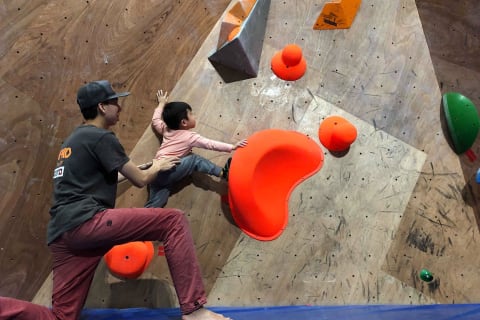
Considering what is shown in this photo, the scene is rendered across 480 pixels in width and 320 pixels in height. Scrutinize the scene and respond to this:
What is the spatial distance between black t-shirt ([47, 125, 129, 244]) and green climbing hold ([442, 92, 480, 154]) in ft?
5.76

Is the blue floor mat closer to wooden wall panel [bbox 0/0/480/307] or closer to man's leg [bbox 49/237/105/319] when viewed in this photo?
wooden wall panel [bbox 0/0/480/307]

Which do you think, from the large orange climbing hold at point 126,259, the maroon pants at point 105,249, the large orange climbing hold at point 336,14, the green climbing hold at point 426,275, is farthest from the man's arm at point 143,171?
the green climbing hold at point 426,275

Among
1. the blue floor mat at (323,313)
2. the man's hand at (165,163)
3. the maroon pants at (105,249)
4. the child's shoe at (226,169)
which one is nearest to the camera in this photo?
the maroon pants at (105,249)

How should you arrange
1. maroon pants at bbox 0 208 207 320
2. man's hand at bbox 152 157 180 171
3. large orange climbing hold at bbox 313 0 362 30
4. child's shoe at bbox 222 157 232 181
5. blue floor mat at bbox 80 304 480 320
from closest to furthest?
maroon pants at bbox 0 208 207 320, man's hand at bbox 152 157 180 171, blue floor mat at bbox 80 304 480 320, child's shoe at bbox 222 157 232 181, large orange climbing hold at bbox 313 0 362 30

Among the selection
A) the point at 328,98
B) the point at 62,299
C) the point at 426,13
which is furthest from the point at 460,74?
the point at 62,299

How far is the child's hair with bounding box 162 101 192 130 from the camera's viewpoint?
1.87m

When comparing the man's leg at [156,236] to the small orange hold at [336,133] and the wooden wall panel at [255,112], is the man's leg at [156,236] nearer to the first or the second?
the wooden wall panel at [255,112]

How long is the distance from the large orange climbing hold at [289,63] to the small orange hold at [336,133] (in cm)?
29

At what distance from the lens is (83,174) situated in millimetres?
1514

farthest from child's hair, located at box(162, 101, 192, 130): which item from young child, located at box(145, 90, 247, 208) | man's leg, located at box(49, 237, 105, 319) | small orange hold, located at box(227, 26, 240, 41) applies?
man's leg, located at box(49, 237, 105, 319)

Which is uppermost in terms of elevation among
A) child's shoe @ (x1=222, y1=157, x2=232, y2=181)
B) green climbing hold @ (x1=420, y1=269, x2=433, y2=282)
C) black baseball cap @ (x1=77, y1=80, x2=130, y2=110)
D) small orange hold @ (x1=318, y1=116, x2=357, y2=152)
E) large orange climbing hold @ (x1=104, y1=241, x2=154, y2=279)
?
black baseball cap @ (x1=77, y1=80, x2=130, y2=110)

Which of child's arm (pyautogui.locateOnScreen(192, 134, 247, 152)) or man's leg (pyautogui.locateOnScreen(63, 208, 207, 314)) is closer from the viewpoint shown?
man's leg (pyautogui.locateOnScreen(63, 208, 207, 314))

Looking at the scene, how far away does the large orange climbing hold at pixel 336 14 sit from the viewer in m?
2.12

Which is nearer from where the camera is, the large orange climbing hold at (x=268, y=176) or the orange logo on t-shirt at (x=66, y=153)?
the orange logo on t-shirt at (x=66, y=153)
